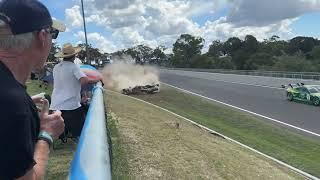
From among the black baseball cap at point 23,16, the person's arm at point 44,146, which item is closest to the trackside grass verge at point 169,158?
the person's arm at point 44,146

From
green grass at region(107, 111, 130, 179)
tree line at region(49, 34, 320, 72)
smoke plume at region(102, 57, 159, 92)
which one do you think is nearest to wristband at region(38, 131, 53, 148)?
green grass at region(107, 111, 130, 179)

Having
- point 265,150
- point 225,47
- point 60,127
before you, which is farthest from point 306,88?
point 225,47

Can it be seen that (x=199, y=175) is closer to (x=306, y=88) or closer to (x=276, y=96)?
(x=306, y=88)

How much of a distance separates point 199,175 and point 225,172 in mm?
954

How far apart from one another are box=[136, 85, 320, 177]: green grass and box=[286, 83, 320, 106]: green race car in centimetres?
543

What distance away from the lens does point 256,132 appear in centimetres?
2283

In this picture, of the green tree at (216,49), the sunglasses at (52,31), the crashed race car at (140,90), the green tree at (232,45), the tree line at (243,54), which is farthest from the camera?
the green tree at (216,49)

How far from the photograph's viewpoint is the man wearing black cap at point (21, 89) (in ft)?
8.54

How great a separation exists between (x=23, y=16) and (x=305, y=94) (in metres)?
32.7

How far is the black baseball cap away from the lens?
2998mm

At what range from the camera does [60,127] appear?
11.7ft

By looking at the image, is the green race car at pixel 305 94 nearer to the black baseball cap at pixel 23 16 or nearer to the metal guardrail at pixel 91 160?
the metal guardrail at pixel 91 160

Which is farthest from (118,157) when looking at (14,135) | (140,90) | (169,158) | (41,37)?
(140,90)

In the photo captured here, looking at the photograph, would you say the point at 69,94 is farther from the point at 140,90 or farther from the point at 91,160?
the point at 140,90
